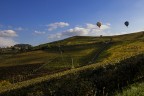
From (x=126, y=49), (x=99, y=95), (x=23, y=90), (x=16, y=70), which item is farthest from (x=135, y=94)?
(x=126, y=49)

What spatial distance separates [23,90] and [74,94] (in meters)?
8.79

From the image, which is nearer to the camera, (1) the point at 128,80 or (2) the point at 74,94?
(2) the point at 74,94

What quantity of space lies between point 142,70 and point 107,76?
78.4 inches

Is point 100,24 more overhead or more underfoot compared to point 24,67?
more overhead

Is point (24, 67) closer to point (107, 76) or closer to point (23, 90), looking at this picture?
point (23, 90)

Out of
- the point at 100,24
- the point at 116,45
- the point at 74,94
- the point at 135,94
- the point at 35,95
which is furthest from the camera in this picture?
the point at 100,24

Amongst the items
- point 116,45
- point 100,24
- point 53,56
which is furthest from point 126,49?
point 100,24

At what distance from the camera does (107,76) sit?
21047 millimetres

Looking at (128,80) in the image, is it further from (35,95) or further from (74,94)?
(35,95)

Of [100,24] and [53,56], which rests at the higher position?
[100,24]

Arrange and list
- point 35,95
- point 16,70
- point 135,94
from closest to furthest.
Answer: point 135,94
point 35,95
point 16,70

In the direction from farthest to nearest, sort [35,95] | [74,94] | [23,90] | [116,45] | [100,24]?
[100,24] → [116,45] → [23,90] → [35,95] → [74,94]

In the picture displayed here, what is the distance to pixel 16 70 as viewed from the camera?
265ft

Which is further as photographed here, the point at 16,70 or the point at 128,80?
the point at 16,70
